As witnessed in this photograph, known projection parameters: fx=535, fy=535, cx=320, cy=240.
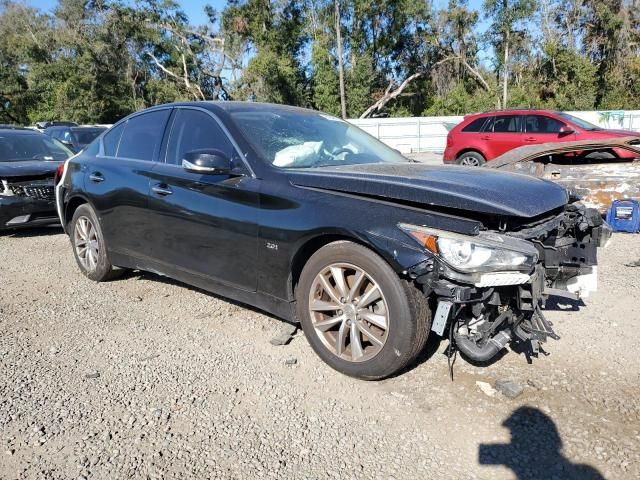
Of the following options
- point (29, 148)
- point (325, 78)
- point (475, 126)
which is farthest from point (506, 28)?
point (29, 148)

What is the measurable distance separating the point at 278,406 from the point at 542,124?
11719mm

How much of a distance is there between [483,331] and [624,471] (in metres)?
0.90

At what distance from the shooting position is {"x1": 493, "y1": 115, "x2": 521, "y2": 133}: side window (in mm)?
13078

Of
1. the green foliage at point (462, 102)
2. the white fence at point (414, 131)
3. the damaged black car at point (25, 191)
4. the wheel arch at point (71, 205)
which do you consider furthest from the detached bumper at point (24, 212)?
the green foliage at point (462, 102)

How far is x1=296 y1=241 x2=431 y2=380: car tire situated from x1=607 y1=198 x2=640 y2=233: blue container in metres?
5.14

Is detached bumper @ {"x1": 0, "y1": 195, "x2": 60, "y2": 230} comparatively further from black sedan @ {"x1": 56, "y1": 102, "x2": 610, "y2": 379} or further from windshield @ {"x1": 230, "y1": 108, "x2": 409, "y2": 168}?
windshield @ {"x1": 230, "y1": 108, "x2": 409, "y2": 168}

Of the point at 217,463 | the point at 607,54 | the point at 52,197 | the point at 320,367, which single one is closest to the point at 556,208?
the point at 320,367

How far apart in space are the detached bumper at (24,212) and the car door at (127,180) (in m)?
2.94

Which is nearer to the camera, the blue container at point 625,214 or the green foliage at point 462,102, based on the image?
the blue container at point 625,214

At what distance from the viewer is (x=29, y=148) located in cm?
861

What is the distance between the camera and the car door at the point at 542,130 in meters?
12.2

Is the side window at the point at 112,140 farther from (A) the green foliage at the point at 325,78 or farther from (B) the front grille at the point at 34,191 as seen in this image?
(A) the green foliage at the point at 325,78

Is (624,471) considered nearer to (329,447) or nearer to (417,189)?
(329,447)

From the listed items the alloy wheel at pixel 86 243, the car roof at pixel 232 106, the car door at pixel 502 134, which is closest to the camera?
the car roof at pixel 232 106
